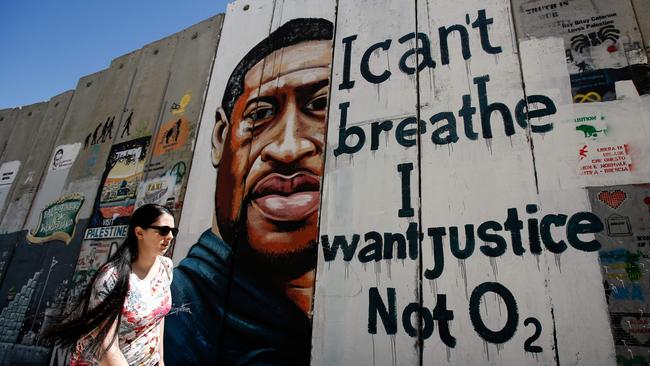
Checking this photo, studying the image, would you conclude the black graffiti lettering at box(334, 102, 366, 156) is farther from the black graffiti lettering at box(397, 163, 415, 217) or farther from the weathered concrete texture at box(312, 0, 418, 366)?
the black graffiti lettering at box(397, 163, 415, 217)

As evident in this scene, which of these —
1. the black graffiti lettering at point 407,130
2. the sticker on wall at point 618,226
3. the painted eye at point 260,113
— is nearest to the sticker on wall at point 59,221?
the painted eye at point 260,113

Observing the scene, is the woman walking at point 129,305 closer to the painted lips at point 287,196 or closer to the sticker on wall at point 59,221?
the painted lips at point 287,196

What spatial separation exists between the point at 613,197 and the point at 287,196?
245cm

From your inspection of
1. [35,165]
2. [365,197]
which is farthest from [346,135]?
[35,165]

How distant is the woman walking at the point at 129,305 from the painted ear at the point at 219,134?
2.20 meters

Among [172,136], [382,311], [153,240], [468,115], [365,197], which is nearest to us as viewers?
[153,240]

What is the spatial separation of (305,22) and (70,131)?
4.28 m

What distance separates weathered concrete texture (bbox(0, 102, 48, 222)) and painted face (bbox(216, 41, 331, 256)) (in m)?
4.60

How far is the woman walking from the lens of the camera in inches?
60.2

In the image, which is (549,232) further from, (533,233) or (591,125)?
(591,125)

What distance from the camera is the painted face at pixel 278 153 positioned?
3455 millimetres

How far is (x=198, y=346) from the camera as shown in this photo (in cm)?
347

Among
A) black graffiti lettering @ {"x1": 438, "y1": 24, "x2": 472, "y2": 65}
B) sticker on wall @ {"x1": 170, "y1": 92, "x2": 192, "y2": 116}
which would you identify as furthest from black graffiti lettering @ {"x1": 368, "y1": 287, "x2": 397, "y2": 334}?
sticker on wall @ {"x1": 170, "y1": 92, "x2": 192, "y2": 116}

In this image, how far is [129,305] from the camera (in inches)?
64.5
